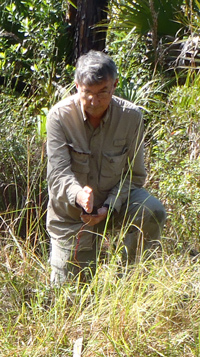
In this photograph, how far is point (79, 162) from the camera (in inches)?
191

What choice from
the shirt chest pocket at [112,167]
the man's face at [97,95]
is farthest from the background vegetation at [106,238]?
the man's face at [97,95]

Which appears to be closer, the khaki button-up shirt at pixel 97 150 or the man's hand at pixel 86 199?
the man's hand at pixel 86 199

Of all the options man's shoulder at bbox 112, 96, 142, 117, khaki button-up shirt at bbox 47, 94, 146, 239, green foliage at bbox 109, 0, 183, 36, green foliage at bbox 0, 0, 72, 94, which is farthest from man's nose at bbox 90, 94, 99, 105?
green foliage at bbox 109, 0, 183, 36

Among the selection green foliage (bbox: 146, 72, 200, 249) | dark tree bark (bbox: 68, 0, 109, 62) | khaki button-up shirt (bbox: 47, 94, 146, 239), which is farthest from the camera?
dark tree bark (bbox: 68, 0, 109, 62)

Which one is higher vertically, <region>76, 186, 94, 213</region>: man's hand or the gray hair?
the gray hair

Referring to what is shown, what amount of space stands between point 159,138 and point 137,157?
207 centimetres

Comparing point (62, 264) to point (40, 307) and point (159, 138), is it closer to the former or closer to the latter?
point (40, 307)

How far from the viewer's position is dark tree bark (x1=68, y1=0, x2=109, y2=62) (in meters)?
7.98

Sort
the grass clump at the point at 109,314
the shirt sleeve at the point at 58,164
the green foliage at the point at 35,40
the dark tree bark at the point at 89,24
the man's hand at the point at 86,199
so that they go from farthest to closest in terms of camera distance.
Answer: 1. the dark tree bark at the point at 89,24
2. the green foliage at the point at 35,40
3. the shirt sleeve at the point at 58,164
4. the man's hand at the point at 86,199
5. the grass clump at the point at 109,314

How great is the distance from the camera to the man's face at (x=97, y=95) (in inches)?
178

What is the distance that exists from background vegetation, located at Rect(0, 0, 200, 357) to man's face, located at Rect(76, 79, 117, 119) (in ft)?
1.77

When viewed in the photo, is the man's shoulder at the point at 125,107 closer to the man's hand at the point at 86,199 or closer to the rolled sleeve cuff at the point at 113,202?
the rolled sleeve cuff at the point at 113,202

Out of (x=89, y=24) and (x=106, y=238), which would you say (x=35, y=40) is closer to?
(x=89, y=24)

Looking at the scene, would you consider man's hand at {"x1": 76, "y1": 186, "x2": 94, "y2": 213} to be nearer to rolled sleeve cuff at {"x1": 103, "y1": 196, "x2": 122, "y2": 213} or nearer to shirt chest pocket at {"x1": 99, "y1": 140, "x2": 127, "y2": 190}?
rolled sleeve cuff at {"x1": 103, "y1": 196, "x2": 122, "y2": 213}
